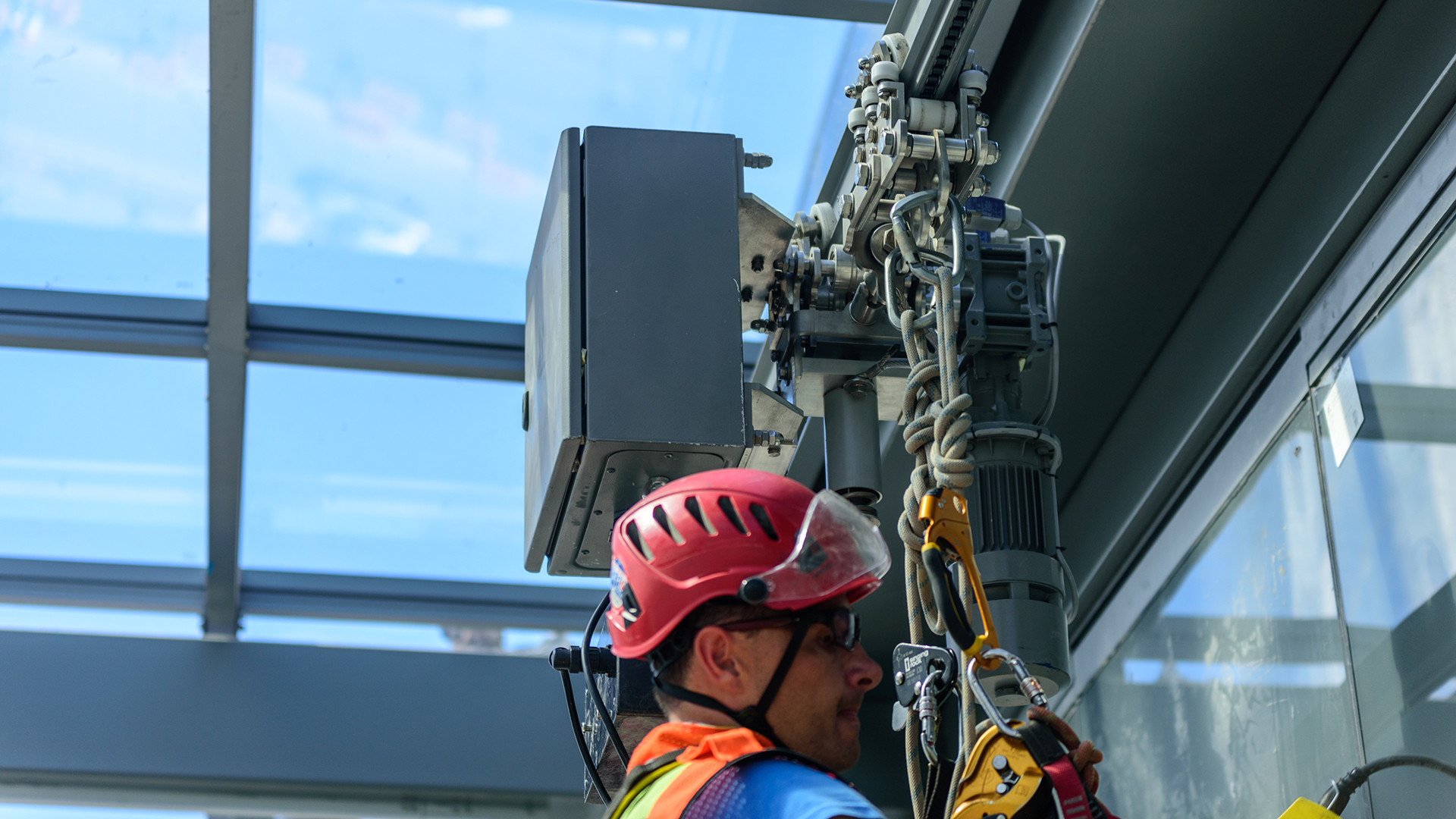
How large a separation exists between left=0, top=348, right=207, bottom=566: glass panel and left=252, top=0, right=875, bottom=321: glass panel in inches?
20.8

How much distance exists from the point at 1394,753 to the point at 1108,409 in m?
1.27

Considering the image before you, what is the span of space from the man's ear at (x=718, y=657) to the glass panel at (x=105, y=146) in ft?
8.47

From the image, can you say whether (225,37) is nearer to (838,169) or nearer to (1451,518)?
(838,169)

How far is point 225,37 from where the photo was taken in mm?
3371

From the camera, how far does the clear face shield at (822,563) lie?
1357 millimetres

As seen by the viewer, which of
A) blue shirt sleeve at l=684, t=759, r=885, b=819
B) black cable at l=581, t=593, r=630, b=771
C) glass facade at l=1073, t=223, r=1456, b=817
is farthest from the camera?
glass facade at l=1073, t=223, r=1456, b=817

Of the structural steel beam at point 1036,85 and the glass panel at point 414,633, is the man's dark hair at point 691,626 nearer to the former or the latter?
the structural steel beam at point 1036,85

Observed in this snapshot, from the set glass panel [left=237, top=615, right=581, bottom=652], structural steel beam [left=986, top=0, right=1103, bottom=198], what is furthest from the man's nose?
glass panel [left=237, top=615, right=581, bottom=652]

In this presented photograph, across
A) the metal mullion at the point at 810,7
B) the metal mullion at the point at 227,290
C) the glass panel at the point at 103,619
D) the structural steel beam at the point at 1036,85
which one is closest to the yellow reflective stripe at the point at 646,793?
the structural steel beam at the point at 1036,85

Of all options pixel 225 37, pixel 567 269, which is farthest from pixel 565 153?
pixel 225 37

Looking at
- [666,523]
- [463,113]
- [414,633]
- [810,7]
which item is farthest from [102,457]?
[666,523]

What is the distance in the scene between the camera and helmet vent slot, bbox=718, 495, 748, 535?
1.40m

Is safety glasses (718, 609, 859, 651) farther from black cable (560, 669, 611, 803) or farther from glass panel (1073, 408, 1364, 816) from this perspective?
glass panel (1073, 408, 1364, 816)

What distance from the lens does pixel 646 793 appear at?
1.26 metres
